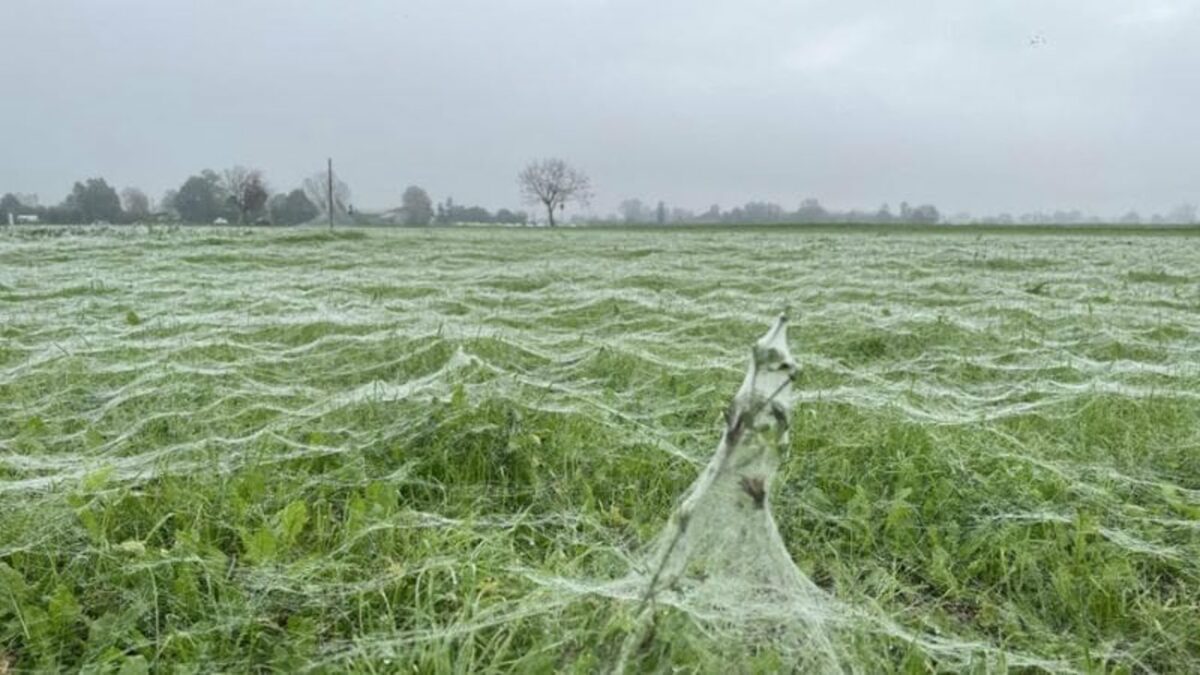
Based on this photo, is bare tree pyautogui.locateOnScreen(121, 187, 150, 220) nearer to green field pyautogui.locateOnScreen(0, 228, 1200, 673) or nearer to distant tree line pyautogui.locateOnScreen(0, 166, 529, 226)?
distant tree line pyautogui.locateOnScreen(0, 166, 529, 226)

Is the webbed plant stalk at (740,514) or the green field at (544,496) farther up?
the webbed plant stalk at (740,514)

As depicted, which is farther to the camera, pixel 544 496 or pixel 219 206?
pixel 219 206

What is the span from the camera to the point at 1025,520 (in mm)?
2131

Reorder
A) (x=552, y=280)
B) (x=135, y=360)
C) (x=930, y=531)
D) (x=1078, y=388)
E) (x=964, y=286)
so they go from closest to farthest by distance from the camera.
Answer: (x=930, y=531) → (x=1078, y=388) → (x=135, y=360) → (x=964, y=286) → (x=552, y=280)

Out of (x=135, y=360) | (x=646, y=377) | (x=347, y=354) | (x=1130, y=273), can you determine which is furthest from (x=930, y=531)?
(x=1130, y=273)

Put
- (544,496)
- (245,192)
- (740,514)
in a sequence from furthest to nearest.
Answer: (245,192), (544,496), (740,514)

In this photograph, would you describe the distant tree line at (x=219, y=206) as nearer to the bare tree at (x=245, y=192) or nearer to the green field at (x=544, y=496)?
the bare tree at (x=245, y=192)

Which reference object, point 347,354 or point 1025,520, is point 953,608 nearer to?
point 1025,520

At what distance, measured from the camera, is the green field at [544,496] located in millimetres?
1559

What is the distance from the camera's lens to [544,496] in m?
2.32

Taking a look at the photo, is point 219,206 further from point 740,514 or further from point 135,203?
point 740,514

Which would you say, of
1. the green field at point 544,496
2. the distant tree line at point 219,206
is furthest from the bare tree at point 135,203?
the green field at point 544,496

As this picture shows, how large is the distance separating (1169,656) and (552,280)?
8.13 meters

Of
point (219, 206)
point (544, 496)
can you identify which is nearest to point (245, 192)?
point (219, 206)
